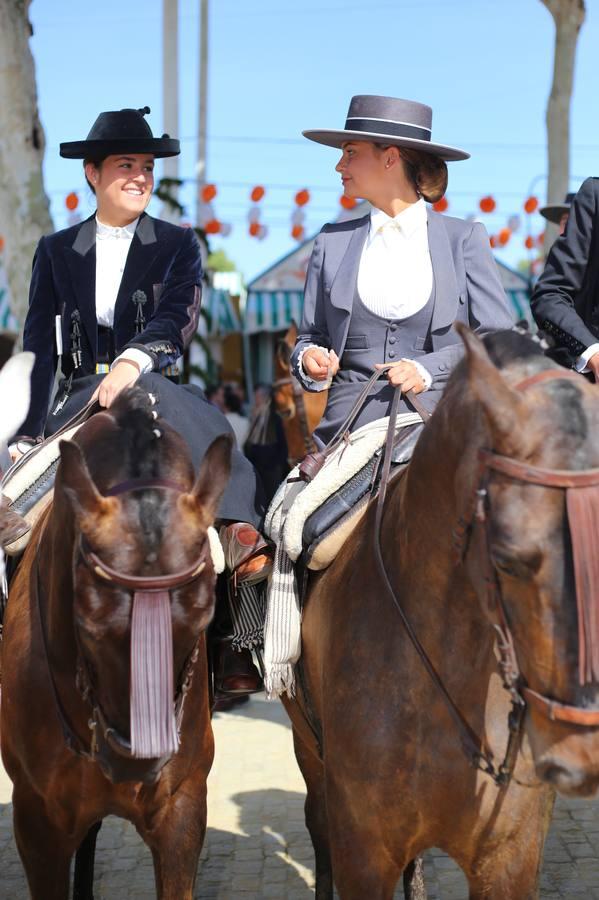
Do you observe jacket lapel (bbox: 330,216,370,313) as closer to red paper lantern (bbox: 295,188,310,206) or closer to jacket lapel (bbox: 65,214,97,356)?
jacket lapel (bbox: 65,214,97,356)

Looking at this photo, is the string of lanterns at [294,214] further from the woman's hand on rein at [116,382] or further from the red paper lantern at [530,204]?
the woman's hand on rein at [116,382]

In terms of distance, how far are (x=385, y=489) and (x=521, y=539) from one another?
1190 mm

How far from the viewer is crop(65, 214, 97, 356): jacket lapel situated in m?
4.76

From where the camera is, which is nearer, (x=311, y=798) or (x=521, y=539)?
(x=521, y=539)

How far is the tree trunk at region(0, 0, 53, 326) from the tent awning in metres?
10.7

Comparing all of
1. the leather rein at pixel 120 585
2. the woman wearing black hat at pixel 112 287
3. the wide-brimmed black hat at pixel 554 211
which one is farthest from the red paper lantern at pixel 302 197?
the leather rein at pixel 120 585

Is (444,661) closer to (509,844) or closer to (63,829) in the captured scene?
(509,844)

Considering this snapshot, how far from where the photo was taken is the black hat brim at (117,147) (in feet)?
15.1

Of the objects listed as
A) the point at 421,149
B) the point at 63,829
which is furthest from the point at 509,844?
the point at 421,149

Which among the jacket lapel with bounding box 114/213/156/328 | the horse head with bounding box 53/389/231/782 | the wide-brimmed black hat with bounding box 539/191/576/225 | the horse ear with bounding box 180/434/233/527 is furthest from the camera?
the wide-brimmed black hat with bounding box 539/191/576/225

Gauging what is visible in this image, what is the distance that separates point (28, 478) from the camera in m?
4.30

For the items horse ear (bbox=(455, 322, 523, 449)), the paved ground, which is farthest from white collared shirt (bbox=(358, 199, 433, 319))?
the paved ground

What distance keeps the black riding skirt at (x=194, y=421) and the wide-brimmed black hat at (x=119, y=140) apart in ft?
3.06

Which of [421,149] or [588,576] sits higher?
[421,149]
